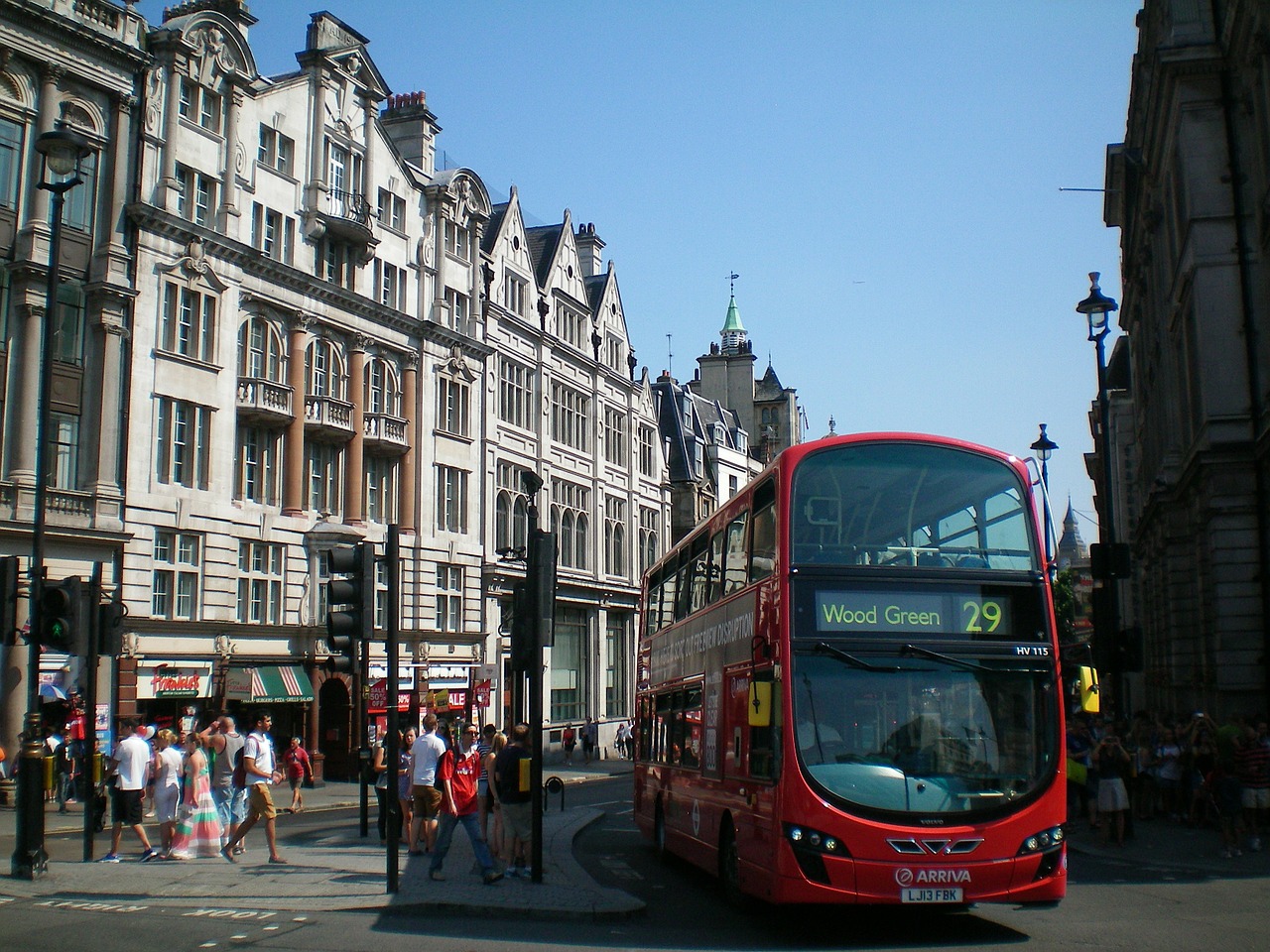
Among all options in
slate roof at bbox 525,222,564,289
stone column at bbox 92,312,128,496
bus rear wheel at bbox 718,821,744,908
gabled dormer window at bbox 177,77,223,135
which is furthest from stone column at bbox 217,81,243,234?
bus rear wheel at bbox 718,821,744,908

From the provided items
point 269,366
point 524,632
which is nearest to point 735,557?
point 524,632

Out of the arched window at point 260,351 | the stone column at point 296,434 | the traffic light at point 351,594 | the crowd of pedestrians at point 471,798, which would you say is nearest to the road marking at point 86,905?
the crowd of pedestrians at point 471,798

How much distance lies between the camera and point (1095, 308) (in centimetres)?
2194

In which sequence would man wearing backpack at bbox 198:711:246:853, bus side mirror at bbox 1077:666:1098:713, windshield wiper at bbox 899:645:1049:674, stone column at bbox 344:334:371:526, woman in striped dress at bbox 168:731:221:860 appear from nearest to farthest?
1. windshield wiper at bbox 899:645:1049:674
2. bus side mirror at bbox 1077:666:1098:713
3. woman in striped dress at bbox 168:731:221:860
4. man wearing backpack at bbox 198:711:246:853
5. stone column at bbox 344:334:371:526

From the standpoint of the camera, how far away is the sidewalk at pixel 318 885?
12688mm

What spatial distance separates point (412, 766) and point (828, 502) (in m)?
7.90

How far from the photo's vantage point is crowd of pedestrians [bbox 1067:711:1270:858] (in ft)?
60.0

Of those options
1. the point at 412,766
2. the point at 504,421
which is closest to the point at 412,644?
the point at 504,421

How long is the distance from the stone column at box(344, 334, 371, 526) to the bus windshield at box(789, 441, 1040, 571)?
29277mm

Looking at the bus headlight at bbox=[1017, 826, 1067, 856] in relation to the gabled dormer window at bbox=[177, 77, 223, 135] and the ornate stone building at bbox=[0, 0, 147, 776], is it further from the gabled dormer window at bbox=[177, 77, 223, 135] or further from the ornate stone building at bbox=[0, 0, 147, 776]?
the gabled dormer window at bbox=[177, 77, 223, 135]

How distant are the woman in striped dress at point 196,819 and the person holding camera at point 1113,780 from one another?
12805 mm

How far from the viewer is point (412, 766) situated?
16.9 meters

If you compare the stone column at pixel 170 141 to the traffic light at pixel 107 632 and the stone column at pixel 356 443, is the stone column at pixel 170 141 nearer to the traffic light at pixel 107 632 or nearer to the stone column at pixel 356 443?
the stone column at pixel 356 443

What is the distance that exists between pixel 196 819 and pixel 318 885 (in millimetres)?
3532
